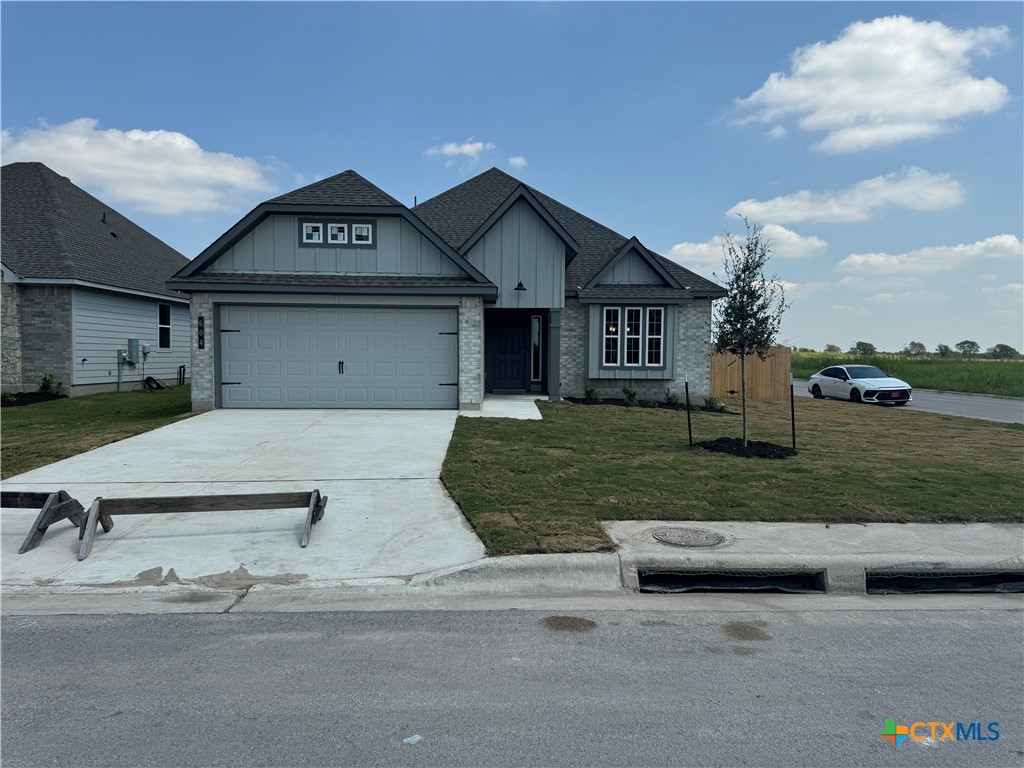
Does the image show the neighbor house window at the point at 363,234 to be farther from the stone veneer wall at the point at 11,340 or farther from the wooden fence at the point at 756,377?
the wooden fence at the point at 756,377

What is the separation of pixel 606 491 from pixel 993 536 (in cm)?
412

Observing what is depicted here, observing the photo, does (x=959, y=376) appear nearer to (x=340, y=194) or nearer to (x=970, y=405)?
(x=970, y=405)

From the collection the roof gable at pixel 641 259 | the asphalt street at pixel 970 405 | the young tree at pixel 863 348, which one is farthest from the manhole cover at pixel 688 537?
the young tree at pixel 863 348

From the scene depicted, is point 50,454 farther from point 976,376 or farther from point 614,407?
point 976,376

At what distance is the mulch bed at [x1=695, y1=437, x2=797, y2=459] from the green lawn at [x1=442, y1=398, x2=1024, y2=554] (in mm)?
328

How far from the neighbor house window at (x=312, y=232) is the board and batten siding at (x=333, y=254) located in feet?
0.48

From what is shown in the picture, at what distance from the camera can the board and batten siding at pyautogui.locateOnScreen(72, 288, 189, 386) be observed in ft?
68.4

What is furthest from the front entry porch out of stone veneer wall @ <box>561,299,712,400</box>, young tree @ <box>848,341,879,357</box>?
young tree @ <box>848,341,879,357</box>

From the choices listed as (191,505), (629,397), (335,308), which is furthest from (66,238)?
(191,505)

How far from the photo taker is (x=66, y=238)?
21953 mm

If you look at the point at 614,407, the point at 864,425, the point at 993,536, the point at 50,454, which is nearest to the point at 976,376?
the point at 864,425

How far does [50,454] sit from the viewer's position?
10.7 m

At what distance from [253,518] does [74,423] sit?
32.3 feet

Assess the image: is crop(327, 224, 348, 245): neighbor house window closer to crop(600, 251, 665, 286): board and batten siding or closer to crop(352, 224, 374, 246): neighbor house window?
crop(352, 224, 374, 246): neighbor house window
